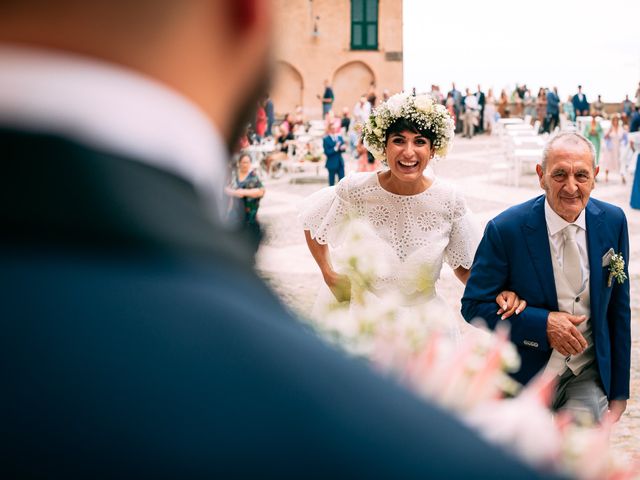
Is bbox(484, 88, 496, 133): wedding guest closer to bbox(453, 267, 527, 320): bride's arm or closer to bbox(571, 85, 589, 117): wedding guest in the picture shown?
bbox(571, 85, 589, 117): wedding guest

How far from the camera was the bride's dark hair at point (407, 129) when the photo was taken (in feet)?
13.8

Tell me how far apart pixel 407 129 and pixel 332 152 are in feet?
36.3

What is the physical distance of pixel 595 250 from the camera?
3.24 m

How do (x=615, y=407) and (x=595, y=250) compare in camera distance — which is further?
(x=615, y=407)

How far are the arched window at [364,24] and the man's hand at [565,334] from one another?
38.3 metres

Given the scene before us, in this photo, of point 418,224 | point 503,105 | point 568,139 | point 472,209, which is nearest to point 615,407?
point 568,139

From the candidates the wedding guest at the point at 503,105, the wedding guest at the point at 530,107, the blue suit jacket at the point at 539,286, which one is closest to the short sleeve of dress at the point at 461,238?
the blue suit jacket at the point at 539,286

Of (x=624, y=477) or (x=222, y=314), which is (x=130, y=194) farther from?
(x=624, y=477)

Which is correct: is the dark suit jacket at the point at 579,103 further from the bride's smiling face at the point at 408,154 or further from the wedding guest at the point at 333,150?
the bride's smiling face at the point at 408,154

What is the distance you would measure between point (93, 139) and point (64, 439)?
0.18 m

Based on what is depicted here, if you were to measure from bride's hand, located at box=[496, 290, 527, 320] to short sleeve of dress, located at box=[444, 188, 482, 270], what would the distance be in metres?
0.72

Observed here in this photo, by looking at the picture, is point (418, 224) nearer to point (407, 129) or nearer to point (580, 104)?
point (407, 129)

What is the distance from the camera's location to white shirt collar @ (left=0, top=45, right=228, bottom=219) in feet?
1.71

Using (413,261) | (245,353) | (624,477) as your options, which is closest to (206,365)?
(245,353)
